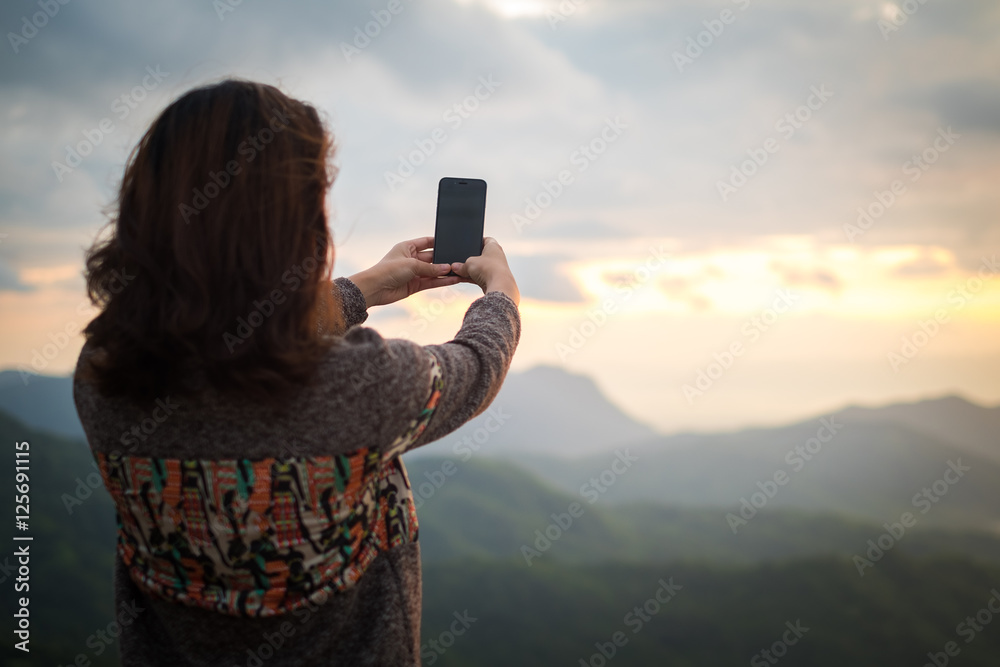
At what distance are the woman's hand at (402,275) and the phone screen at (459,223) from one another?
0.03m

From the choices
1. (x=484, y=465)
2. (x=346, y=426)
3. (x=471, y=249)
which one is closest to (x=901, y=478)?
(x=484, y=465)

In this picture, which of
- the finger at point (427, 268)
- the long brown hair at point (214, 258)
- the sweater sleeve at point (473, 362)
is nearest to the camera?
the long brown hair at point (214, 258)

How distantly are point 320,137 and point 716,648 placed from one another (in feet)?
15.8

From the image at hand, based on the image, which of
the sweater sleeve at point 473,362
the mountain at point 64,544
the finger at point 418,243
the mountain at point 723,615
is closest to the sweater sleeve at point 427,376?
the sweater sleeve at point 473,362

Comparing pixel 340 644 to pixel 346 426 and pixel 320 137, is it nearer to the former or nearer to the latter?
pixel 346 426

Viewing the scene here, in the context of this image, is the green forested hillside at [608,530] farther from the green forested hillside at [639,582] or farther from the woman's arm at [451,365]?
the woman's arm at [451,365]

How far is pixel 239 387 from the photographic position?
28.7 inches

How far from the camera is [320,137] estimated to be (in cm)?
84

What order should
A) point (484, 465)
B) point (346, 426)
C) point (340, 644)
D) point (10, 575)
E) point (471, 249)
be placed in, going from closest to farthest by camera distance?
1. point (346, 426)
2. point (340, 644)
3. point (471, 249)
4. point (10, 575)
5. point (484, 465)

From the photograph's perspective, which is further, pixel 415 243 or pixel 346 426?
pixel 415 243

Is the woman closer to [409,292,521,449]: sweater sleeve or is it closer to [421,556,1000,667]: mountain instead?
[409,292,521,449]: sweater sleeve

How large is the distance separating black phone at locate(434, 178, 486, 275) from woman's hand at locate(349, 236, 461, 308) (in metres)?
0.03

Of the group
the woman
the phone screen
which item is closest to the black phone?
the phone screen

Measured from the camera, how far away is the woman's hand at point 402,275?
1.24 meters
